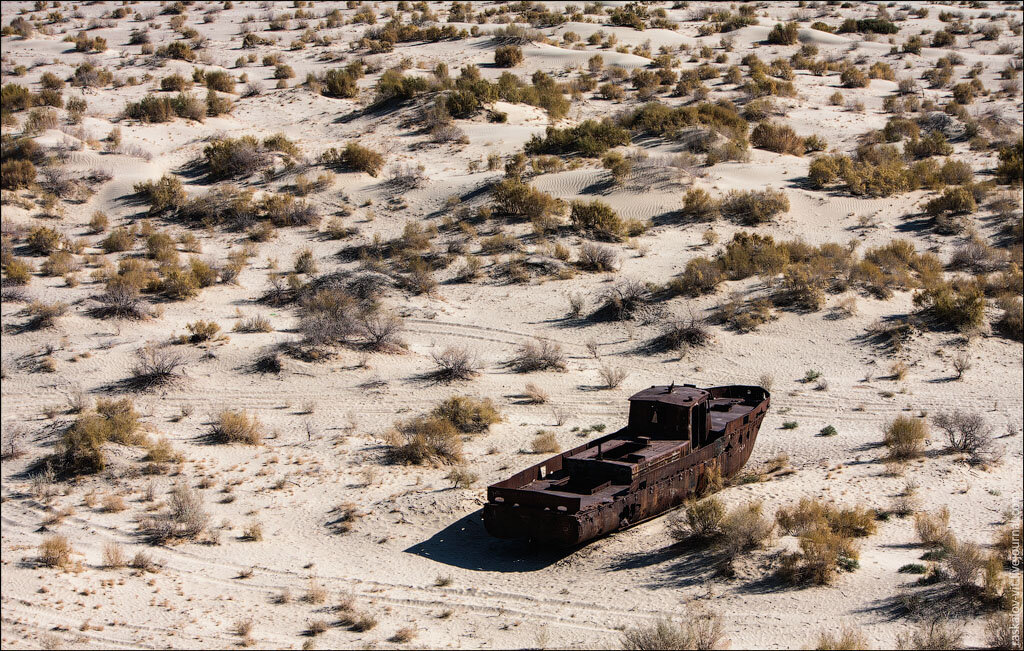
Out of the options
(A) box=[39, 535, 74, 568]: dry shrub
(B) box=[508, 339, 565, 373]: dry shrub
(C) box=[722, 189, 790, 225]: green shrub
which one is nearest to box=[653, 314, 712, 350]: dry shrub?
(B) box=[508, 339, 565, 373]: dry shrub

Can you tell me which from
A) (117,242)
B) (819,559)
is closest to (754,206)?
(819,559)

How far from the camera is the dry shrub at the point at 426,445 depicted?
583 inches

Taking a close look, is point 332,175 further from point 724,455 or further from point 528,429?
point 724,455

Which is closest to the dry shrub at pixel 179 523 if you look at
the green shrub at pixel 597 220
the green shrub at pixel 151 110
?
the green shrub at pixel 597 220

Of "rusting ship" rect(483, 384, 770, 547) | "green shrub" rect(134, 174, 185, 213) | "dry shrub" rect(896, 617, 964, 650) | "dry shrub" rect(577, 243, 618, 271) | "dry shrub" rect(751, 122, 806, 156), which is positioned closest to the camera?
"dry shrub" rect(896, 617, 964, 650)

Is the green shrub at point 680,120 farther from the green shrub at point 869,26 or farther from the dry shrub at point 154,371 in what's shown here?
the dry shrub at point 154,371

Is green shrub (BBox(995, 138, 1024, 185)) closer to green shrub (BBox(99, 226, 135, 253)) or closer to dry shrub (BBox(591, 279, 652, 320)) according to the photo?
dry shrub (BBox(591, 279, 652, 320))

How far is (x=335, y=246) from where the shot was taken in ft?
83.5

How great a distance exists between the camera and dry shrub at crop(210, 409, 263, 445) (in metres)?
15.3

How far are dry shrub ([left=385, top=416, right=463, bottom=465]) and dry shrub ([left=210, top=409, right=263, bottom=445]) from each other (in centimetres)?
228

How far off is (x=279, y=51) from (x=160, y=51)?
5767 millimetres

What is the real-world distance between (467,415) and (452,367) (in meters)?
2.31

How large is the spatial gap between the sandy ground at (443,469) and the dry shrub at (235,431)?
27cm

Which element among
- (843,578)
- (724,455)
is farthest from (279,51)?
(843,578)
